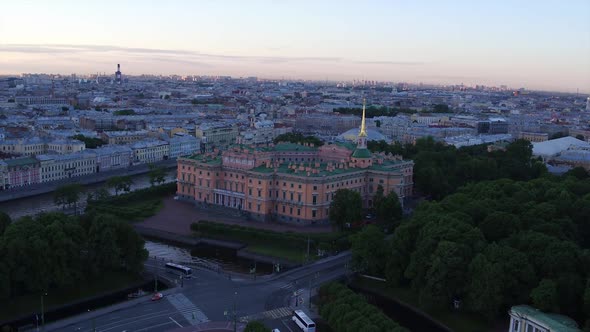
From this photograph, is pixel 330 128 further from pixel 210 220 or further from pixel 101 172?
pixel 210 220

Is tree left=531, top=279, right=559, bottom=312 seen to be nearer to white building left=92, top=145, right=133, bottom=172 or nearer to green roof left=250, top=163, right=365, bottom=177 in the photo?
green roof left=250, top=163, right=365, bottom=177

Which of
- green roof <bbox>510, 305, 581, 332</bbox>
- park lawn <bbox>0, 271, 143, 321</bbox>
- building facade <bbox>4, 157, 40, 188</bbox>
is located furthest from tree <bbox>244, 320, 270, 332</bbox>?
building facade <bbox>4, 157, 40, 188</bbox>

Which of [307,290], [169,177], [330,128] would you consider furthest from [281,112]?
[307,290]

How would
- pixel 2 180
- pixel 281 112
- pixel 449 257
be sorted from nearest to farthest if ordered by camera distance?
pixel 449 257
pixel 2 180
pixel 281 112

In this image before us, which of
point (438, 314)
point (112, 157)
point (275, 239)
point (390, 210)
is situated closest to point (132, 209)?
point (275, 239)

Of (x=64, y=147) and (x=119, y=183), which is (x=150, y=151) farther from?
(x=119, y=183)
